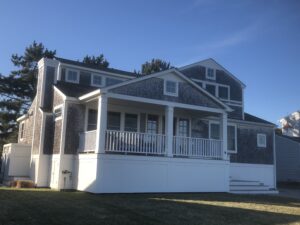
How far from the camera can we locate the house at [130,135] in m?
15.2

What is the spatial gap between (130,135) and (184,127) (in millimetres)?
4712

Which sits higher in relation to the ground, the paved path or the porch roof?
the porch roof

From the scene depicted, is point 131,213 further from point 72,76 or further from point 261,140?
point 261,140

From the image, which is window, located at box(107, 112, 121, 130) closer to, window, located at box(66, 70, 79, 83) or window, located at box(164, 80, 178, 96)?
window, located at box(164, 80, 178, 96)

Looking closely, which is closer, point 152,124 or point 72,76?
point 152,124

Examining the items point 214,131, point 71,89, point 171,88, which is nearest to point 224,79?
point 214,131

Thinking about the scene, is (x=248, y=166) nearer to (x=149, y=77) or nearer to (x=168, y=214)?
(x=149, y=77)

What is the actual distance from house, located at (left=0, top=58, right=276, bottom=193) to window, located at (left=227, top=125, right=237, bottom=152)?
6cm


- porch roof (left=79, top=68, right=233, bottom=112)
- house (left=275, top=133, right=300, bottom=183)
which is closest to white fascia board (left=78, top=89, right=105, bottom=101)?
porch roof (left=79, top=68, right=233, bottom=112)

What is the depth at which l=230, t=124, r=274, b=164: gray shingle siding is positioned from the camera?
883 inches

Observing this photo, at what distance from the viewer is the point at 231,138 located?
22.3 m

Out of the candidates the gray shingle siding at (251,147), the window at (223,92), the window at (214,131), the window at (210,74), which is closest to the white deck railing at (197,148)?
the window at (214,131)

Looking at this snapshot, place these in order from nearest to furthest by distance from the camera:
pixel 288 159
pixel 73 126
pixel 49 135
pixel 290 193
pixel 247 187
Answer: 1. pixel 73 126
2. pixel 49 135
3. pixel 247 187
4. pixel 290 193
5. pixel 288 159

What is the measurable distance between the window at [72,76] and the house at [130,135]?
0.06 metres
